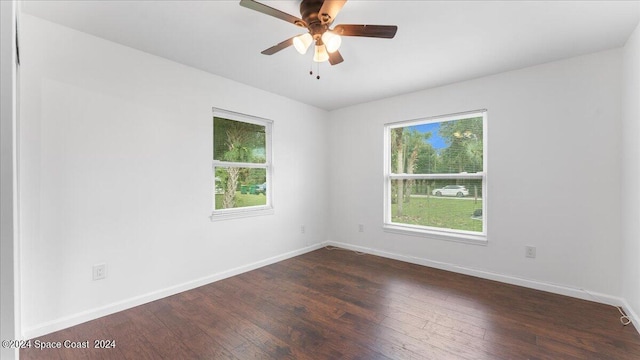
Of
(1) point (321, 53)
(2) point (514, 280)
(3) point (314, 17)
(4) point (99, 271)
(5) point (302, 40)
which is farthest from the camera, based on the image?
(2) point (514, 280)

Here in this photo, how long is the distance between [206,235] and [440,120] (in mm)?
3321

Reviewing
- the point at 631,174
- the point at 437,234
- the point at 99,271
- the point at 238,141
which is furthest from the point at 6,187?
the point at 631,174

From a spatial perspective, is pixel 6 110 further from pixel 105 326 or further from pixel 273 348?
pixel 105 326

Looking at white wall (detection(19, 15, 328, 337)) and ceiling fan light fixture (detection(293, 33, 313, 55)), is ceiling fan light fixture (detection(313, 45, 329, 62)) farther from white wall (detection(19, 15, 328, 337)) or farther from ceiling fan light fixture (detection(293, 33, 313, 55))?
white wall (detection(19, 15, 328, 337))

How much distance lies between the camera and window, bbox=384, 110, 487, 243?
326cm

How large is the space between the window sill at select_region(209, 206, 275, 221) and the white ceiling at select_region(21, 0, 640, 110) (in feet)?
5.41

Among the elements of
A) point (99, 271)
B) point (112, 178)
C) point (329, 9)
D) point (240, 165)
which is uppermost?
point (329, 9)

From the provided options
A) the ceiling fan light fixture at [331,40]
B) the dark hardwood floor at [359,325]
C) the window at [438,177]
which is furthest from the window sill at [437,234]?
the ceiling fan light fixture at [331,40]

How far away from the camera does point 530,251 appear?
2.83 meters

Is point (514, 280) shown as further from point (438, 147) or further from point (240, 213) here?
point (240, 213)

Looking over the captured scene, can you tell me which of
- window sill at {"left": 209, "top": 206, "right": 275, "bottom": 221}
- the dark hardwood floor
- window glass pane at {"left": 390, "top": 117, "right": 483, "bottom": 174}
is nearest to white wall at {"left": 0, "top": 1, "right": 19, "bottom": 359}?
the dark hardwood floor

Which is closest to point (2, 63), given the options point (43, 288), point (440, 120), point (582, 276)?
point (43, 288)

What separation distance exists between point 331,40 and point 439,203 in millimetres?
2685

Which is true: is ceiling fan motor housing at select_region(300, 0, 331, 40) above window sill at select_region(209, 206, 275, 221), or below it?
above
